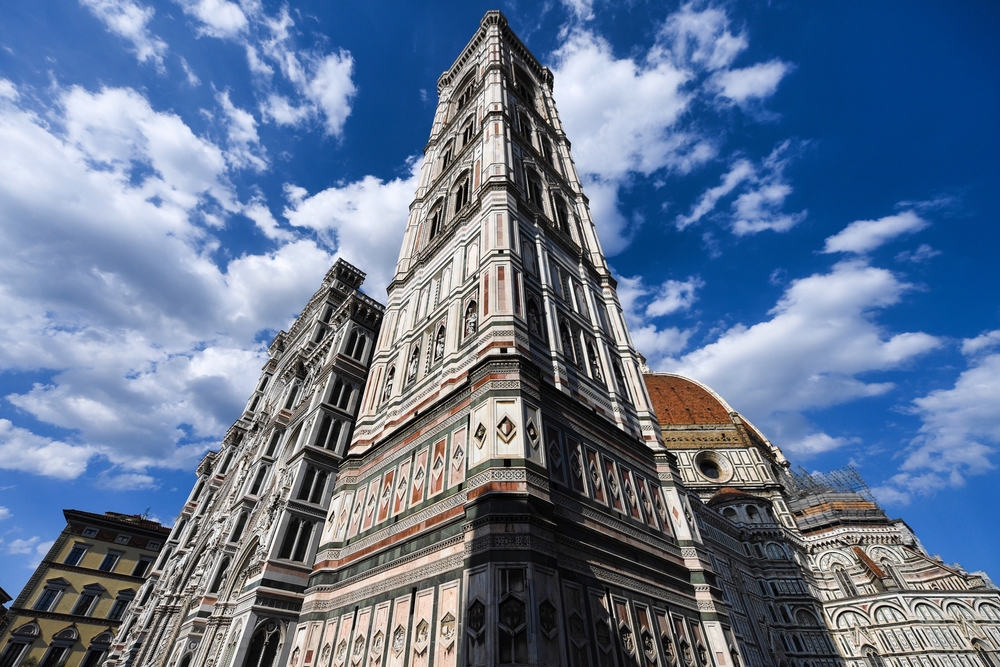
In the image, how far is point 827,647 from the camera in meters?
34.3

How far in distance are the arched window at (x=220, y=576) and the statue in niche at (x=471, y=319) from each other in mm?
13553

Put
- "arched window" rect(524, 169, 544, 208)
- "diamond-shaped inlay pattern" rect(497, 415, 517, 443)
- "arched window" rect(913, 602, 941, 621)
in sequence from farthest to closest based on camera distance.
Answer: "arched window" rect(913, 602, 941, 621) < "arched window" rect(524, 169, 544, 208) < "diamond-shaped inlay pattern" rect(497, 415, 517, 443)

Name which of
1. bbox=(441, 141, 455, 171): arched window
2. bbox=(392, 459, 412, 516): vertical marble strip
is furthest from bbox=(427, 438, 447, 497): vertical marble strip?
bbox=(441, 141, 455, 171): arched window

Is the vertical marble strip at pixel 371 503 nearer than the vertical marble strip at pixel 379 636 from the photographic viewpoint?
No

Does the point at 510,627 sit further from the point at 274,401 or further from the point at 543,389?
the point at 274,401

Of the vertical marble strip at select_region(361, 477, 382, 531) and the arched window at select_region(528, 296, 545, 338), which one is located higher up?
the arched window at select_region(528, 296, 545, 338)

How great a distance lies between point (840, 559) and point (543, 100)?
1776 inches

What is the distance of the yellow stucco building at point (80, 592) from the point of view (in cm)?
3616

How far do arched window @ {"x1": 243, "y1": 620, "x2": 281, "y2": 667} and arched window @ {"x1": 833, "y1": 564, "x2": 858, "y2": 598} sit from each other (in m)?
43.6

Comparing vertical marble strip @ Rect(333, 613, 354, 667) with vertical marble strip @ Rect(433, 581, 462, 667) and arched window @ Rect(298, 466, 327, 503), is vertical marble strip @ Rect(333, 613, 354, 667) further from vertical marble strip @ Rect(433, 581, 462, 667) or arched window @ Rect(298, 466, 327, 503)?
arched window @ Rect(298, 466, 327, 503)

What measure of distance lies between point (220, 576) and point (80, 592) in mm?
35069

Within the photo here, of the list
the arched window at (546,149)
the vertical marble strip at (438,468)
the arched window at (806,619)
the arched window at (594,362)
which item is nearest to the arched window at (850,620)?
the arched window at (806,619)

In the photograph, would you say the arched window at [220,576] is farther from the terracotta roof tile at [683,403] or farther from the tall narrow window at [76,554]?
the terracotta roof tile at [683,403]

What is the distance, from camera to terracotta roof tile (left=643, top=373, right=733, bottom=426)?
62.3 m
